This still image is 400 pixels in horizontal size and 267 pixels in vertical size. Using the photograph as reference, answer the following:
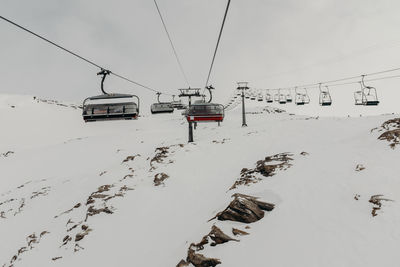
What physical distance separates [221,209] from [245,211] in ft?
4.97

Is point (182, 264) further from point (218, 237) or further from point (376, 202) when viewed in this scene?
point (376, 202)

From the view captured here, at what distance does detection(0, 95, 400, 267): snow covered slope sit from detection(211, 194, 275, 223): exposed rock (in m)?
0.22

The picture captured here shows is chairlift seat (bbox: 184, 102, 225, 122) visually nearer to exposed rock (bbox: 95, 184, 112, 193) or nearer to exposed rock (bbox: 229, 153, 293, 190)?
exposed rock (bbox: 229, 153, 293, 190)

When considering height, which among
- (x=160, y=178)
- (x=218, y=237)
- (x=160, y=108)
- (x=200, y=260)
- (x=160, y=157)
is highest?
(x=160, y=108)

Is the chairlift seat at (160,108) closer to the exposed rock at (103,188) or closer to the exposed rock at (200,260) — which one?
the exposed rock at (103,188)

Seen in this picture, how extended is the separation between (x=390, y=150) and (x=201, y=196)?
9.64 metres

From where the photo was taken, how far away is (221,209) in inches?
343

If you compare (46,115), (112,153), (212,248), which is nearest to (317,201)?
(212,248)

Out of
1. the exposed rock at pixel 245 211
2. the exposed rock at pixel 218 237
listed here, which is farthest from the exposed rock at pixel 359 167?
the exposed rock at pixel 218 237

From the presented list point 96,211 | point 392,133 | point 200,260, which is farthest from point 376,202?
point 96,211

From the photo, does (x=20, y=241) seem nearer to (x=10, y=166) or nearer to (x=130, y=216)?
(x=130, y=216)

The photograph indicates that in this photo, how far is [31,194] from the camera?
15.6 meters

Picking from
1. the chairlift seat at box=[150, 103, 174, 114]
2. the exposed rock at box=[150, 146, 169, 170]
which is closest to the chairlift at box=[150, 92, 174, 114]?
the chairlift seat at box=[150, 103, 174, 114]

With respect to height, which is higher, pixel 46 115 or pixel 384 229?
pixel 46 115
